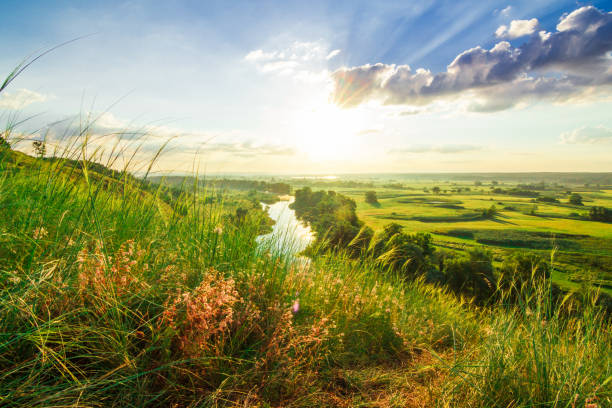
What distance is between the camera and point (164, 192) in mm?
4234

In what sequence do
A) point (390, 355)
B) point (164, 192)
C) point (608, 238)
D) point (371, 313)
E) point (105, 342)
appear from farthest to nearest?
1. point (608, 238)
2. point (164, 192)
3. point (371, 313)
4. point (390, 355)
5. point (105, 342)

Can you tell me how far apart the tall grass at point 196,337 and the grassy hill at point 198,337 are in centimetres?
2

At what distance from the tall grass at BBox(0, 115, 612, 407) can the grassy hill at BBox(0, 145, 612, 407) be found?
16 mm

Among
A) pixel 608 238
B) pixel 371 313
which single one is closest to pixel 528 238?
pixel 608 238

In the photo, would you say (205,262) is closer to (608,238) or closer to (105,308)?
(105,308)

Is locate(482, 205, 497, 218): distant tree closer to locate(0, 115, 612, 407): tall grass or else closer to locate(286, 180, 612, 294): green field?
locate(286, 180, 612, 294): green field

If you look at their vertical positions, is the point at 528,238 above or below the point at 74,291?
below

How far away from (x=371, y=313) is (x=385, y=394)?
4.56 ft

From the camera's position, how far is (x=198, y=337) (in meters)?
2.01

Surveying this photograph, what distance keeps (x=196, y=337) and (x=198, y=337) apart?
0.26ft

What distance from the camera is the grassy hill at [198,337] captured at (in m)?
1.79

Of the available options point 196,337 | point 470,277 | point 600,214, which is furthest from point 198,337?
point 600,214

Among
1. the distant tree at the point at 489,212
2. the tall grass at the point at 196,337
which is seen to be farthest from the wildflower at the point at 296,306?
the distant tree at the point at 489,212

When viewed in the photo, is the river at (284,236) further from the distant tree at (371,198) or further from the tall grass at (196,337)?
the distant tree at (371,198)
